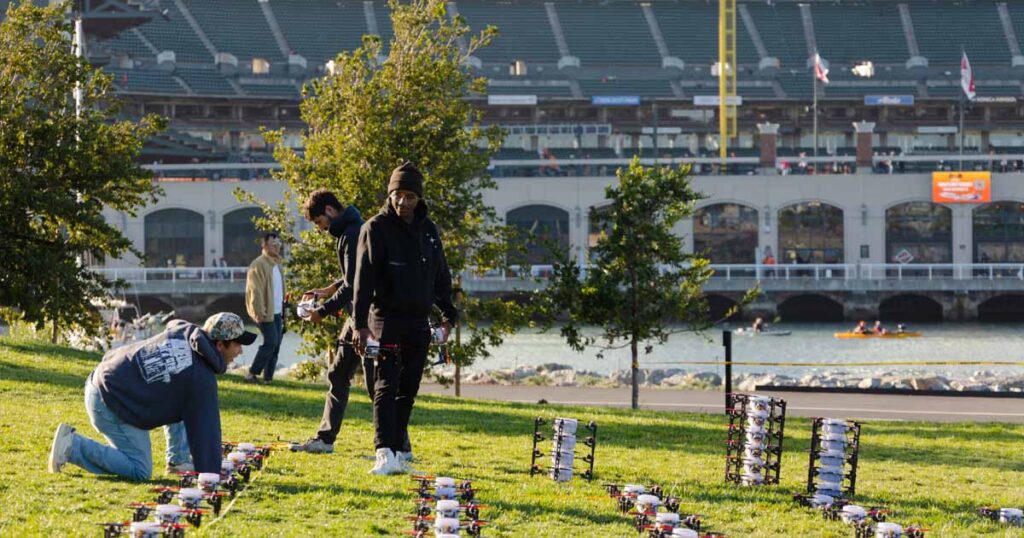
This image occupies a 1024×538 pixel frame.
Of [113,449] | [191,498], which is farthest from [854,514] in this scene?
[113,449]

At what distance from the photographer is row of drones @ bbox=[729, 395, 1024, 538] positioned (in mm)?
8875

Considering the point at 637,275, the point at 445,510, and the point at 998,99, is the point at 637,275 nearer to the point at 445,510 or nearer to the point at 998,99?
the point at 445,510

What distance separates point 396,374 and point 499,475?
1.05 meters

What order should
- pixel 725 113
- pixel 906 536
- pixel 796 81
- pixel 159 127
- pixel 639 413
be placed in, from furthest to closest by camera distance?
pixel 796 81, pixel 725 113, pixel 159 127, pixel 639 413, pixel 906 536

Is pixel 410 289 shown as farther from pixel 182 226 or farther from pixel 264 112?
pixel 264 112

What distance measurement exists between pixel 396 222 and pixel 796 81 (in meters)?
83.2

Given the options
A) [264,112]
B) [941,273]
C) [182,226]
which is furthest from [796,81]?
[182,226]

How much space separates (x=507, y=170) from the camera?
2933 inches

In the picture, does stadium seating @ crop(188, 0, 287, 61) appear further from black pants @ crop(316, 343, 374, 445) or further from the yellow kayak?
black pants @ crop(316, 343, 374, 445)

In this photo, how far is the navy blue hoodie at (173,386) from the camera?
948 cm

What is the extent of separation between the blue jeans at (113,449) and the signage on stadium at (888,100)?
82021mm

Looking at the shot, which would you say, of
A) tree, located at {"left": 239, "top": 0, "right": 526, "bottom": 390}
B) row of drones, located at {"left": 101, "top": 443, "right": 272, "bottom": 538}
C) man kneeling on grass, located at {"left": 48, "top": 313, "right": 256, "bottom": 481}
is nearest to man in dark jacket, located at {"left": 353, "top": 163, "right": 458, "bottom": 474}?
row of drones, located at {"left": 101, "top": 443, "right": 272, "bottom": 538}

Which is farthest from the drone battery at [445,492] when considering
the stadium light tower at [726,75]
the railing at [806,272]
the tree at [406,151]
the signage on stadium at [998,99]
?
→ the signage on stadium at [998,99]

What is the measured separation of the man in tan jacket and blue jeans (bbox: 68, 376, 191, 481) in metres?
9.39
